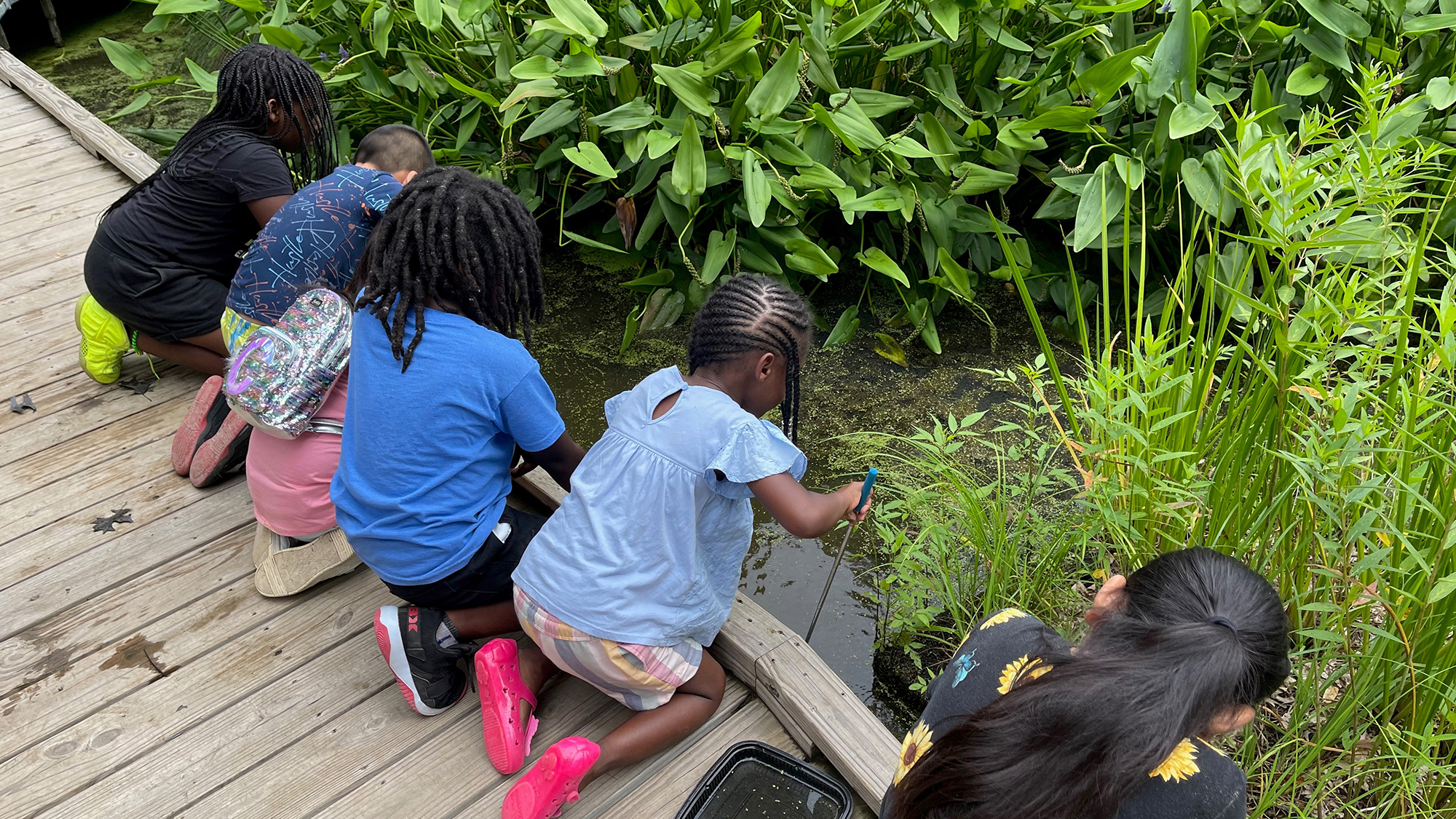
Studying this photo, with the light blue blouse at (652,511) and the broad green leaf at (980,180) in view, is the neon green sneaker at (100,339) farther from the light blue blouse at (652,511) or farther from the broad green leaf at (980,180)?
the broad green leaf at (980,180)

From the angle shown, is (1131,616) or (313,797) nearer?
(1131,616)

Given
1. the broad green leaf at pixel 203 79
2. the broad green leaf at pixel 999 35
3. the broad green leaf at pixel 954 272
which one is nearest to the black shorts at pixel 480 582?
the broad green leaf at pixel 954 272

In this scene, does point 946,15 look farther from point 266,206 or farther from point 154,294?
point 154,294

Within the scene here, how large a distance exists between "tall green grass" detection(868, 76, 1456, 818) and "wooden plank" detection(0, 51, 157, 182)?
293cm

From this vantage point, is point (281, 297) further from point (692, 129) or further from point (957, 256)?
point (957, 256)

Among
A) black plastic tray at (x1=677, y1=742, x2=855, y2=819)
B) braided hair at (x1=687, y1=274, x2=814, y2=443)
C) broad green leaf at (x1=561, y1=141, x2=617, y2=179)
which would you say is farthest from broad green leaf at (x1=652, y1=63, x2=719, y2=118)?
black plastic tray at (x1=677, y1=742, x2=855, y2=819)

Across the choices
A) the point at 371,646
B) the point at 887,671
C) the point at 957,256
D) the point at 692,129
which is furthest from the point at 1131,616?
the point at 957,256

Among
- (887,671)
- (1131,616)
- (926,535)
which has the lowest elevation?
(887,671)

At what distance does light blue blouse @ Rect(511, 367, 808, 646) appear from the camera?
5.09ft

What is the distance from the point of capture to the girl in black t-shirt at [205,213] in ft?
7.46

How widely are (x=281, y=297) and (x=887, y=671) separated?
1.48 metres

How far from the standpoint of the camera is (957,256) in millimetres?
3232

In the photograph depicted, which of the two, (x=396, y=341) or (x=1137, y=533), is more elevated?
(x=396, y=341)

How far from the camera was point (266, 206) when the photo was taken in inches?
89.9
